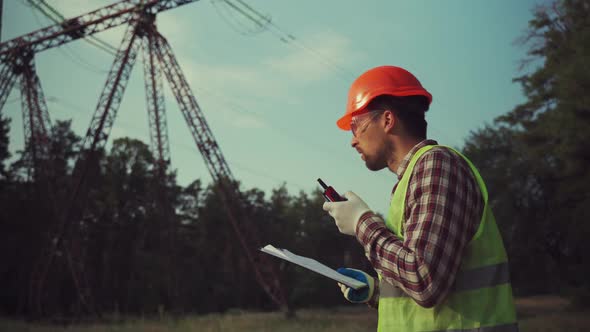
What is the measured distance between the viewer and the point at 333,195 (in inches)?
74.8

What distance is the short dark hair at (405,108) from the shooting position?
1.97 meters

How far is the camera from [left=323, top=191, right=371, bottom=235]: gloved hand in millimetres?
1768

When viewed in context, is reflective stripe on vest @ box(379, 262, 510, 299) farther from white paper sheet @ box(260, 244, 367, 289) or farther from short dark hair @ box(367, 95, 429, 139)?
short dark hair @ box(367, 95, 429, 139)

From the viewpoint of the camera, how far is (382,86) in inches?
76.9

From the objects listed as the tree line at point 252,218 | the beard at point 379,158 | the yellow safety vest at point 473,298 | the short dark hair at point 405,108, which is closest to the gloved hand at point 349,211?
the yellow safety vest at point 473,298

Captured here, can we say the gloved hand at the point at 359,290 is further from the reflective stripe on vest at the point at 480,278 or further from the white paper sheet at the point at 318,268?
the reflective stripe on vest at the point at 480,278

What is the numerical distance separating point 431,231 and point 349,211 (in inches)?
13.9

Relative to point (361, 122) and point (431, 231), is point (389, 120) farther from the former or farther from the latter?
point (431, 231)

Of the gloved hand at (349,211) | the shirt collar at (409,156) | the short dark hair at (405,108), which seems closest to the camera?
the gloved hand at (349,211)

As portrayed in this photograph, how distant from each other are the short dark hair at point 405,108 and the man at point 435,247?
5 cm

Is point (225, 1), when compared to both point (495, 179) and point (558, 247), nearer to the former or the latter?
point (495, 179)

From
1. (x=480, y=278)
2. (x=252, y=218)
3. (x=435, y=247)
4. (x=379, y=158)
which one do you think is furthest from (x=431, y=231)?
(x=252, y=218)

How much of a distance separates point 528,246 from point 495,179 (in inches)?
222

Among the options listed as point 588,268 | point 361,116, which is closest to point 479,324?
point 361,116
